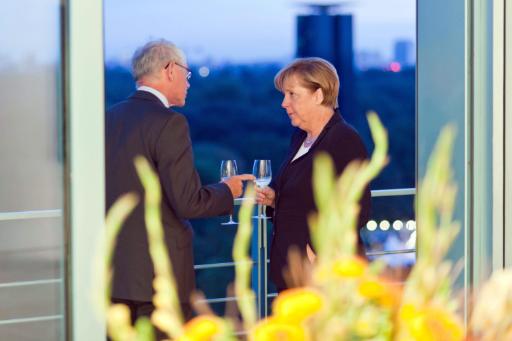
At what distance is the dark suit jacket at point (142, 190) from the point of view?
2238 millimetres

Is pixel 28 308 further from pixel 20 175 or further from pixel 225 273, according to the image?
pixel 225 273

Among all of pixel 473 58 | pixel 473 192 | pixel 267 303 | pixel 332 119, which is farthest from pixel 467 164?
pixel 267 303

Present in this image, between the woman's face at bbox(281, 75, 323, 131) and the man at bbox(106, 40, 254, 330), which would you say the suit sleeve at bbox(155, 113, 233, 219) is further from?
Answer: the woman's face at bbox(281, 75, 323, 131)

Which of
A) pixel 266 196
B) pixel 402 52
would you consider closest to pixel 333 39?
pixel 402 52

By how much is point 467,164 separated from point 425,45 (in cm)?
35

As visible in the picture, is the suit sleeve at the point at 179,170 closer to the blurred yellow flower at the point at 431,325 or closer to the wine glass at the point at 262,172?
the wine glass at the point at 262,172

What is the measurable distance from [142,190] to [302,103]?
53cm

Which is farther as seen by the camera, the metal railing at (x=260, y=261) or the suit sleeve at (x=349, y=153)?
the metal railing at (x=260, y=261)

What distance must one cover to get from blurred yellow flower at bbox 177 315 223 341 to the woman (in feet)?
6.01

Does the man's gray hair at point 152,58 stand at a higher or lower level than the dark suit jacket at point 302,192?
higher

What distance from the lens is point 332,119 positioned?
246cm

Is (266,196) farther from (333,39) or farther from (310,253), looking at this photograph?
(333,39)

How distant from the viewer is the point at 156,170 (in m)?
2.25

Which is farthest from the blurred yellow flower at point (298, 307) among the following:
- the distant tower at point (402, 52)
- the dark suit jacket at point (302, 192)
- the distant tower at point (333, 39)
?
the distant tower at point (402, 52)
